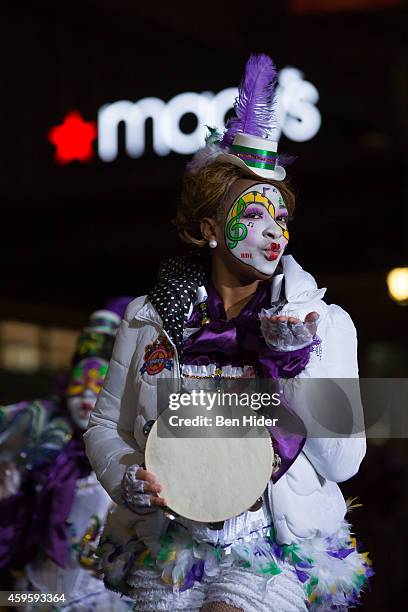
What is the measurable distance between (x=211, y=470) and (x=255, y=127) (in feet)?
2.84

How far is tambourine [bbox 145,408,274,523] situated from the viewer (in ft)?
9.13

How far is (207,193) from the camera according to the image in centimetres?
316

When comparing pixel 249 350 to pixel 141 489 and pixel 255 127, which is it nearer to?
pixel 141 489

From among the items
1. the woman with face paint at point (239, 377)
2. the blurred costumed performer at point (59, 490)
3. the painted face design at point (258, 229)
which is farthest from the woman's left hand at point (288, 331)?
the blurred costumed performer at point (59, 490)

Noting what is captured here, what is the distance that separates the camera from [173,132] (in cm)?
460

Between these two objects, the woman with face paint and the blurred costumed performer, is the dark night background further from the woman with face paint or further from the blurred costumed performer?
the woman with face paint

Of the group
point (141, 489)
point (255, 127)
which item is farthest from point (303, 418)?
point (255, 127)

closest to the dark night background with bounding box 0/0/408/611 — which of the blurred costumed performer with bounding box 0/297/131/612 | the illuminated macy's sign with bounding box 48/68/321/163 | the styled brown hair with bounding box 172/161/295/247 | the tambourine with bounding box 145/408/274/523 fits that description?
the illuminated macy's sign with bounding box 48/68/321/163

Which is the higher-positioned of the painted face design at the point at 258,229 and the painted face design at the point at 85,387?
the painted face design at the point at 258,229

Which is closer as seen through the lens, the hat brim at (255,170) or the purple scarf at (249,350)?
the purple scarf at (249,350)

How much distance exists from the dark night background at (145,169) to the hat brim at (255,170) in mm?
3511

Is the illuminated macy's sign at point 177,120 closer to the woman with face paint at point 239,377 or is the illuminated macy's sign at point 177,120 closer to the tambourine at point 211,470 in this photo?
the woman with face paint at point 239,377

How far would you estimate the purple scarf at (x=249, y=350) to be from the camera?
9.34ft

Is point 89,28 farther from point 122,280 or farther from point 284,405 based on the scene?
point 284,405
